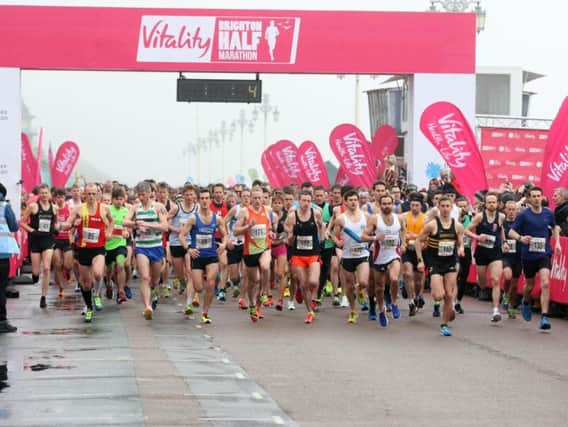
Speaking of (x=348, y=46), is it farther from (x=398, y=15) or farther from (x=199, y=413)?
(x=199, y=413)

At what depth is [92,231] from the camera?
16625 millimetres

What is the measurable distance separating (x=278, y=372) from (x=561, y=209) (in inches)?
312

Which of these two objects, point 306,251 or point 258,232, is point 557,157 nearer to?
point 306,251

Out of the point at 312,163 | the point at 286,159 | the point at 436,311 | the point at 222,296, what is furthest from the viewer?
the point at 286,159

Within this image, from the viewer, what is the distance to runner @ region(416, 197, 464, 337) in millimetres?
15289

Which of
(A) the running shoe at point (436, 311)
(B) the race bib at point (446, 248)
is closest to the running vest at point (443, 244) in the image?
(B) the race bib at point (446, 248)

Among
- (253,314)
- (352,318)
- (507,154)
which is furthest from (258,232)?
(507,154)

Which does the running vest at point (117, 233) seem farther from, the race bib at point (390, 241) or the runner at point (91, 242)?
the race bib at point (390, 241)

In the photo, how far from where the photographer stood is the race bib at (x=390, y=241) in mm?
16397

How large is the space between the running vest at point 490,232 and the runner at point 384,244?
1454 millimetres

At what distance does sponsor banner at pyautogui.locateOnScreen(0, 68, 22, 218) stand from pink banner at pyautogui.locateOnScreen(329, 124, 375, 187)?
25.8ft

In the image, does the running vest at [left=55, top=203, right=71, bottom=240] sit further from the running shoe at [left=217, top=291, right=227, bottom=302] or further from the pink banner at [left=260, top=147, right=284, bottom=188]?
the pink banner at [left=260, top=147, right=284, bottom=188]

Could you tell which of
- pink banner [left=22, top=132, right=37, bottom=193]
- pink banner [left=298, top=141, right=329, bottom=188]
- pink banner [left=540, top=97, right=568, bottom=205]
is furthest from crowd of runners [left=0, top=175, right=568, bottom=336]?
pink banner [left=298, top=141, right=329, bottom=188]

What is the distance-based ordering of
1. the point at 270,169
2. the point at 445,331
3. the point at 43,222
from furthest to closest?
the point at 270,169 < the point at 43,222 < the point at 445,331
